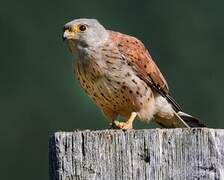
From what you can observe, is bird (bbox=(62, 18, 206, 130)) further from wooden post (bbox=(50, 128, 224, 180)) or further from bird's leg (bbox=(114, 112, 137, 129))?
wooden post (bbox=(50, 128, 224, 180))

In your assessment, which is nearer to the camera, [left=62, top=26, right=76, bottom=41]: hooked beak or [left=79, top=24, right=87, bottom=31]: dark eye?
[left=62, top=26, right=76, bottom=41]: hooked beak

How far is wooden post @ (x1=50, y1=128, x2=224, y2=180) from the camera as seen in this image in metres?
3.12

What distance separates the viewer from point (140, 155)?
314 centimetres

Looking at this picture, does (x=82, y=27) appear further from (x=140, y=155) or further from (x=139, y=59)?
(x=140, y=155)

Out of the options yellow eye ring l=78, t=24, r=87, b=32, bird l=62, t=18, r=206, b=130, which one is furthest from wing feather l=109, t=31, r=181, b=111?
yellow eye ring l=78, t=24, r=87, b=32

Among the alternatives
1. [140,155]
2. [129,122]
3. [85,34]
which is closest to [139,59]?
[85,34]

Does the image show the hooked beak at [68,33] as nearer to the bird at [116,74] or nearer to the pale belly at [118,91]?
the bird at [116,74]

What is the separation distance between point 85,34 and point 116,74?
34cm

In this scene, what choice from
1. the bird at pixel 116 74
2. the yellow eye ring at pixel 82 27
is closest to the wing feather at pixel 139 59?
the bird at pixel 116 74

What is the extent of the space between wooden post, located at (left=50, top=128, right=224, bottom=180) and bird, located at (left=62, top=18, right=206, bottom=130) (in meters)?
1.84

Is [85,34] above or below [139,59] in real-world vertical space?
above

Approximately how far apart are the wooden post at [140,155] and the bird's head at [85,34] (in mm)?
2090

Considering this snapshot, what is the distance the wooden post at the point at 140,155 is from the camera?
3.12 m

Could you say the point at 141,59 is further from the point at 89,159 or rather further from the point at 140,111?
the point at 89,159
